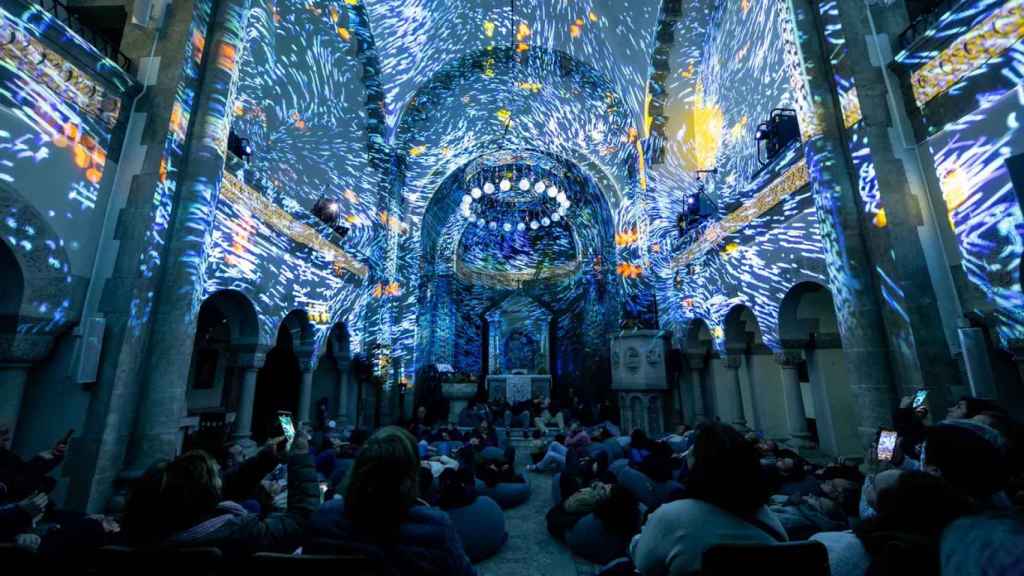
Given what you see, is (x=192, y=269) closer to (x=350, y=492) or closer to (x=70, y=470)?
(x=70, y=470)

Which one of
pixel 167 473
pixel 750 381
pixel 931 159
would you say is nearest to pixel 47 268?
pixel 167 473

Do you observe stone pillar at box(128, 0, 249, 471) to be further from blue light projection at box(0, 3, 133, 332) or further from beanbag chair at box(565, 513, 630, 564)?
beanbag chair at box(565, 513, 630, 564)

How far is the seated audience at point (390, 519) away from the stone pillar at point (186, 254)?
355cm

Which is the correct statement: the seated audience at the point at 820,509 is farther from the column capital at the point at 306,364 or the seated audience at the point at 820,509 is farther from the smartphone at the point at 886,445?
the column capital at the point at 306,364

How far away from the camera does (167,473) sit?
4.42 ft

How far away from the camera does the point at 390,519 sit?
1.25 m

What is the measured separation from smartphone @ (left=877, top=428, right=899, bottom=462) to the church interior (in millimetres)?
17

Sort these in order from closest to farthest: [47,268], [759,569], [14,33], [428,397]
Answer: [759,569]
[14,33]
[47,268]
[428,397]

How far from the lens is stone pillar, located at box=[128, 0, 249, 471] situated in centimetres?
372

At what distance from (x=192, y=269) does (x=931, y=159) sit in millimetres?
7052

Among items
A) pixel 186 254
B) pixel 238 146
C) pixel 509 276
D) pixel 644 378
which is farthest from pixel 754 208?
pixel 509 276

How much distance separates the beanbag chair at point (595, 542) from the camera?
3.01m

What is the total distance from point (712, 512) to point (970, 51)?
4.65 meters

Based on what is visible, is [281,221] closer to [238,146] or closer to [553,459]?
[238,146]
